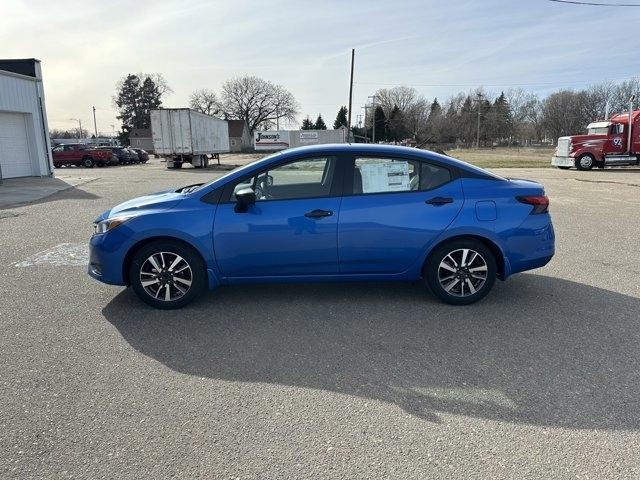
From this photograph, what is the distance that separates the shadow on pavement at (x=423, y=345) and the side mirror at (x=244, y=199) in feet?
3.33

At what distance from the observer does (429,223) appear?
4.48 m

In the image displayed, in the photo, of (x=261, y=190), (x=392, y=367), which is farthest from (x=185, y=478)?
(x=261, y=190)

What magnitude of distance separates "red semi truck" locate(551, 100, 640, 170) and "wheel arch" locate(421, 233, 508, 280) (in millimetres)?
26684

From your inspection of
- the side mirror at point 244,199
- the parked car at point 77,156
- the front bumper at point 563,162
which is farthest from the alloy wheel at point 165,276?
the parked car at point 77,156

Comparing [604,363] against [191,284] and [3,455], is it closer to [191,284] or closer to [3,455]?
[191,284]

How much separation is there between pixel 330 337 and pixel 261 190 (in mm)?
1618

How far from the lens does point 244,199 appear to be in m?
4.32

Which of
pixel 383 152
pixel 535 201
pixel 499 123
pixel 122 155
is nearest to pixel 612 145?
pixel 535 201

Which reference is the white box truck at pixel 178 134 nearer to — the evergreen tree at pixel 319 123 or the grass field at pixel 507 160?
the grass field at pixel 507 160

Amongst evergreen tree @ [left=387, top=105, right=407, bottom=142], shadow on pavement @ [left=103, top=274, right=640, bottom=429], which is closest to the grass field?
shadow on pavement @ [left=103, top=274, right=640, bottom=429]

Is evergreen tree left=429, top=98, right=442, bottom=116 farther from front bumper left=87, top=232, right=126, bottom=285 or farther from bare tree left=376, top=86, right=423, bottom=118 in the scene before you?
front bumper left=87, top=232, right=126, bottom=285

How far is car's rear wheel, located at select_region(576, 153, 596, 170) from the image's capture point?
1083 inches

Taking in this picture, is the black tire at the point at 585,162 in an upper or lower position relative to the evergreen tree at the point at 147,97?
lower

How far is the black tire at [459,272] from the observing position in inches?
180
